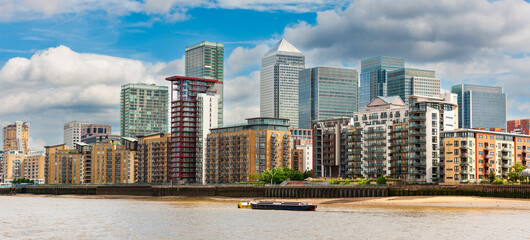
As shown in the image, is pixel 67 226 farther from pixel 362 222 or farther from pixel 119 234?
pixel 362 222

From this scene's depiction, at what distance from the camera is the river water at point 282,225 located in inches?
3755

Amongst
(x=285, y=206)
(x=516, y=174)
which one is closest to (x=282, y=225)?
(x=285, y=206)

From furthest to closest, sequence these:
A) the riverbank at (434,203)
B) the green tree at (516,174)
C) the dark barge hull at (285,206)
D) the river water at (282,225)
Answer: the green tree at (516,174)
the dark barge hull at (285,206)
the riverbank at (434,203)
the river water at (282,225)

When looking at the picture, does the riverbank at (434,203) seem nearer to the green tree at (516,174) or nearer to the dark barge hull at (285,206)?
the dark barge hull at (285,206)

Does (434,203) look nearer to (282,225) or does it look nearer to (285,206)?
(285,206)

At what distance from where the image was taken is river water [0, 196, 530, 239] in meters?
95.4

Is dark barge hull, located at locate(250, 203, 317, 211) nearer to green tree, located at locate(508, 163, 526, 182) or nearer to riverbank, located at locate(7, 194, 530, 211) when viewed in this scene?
riverbank, located at locate(7, 194, 530, 211)

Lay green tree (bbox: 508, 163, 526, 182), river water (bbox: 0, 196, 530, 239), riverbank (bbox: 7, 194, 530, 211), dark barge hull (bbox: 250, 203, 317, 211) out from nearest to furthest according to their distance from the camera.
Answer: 1. river water (bbox: 0, 196, 530, 239)
2. riverbank (bbox: 7, 194, 530, 211)
3. dark barge hull (bbox: 250, 203, 317, 211)
4. green tree (bbox: 508, 163, 526, 182)

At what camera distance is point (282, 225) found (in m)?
112

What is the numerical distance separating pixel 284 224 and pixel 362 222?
43.8 ft

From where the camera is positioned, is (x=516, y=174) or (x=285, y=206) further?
(x=516, y=174)

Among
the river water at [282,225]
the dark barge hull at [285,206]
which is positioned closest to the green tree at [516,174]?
the river water at [282,225]

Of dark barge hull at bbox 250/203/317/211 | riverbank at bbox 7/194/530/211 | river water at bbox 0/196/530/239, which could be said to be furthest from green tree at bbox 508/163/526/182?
dark barge hull at bbox 250/203/317/211

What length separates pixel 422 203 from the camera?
160125mm
